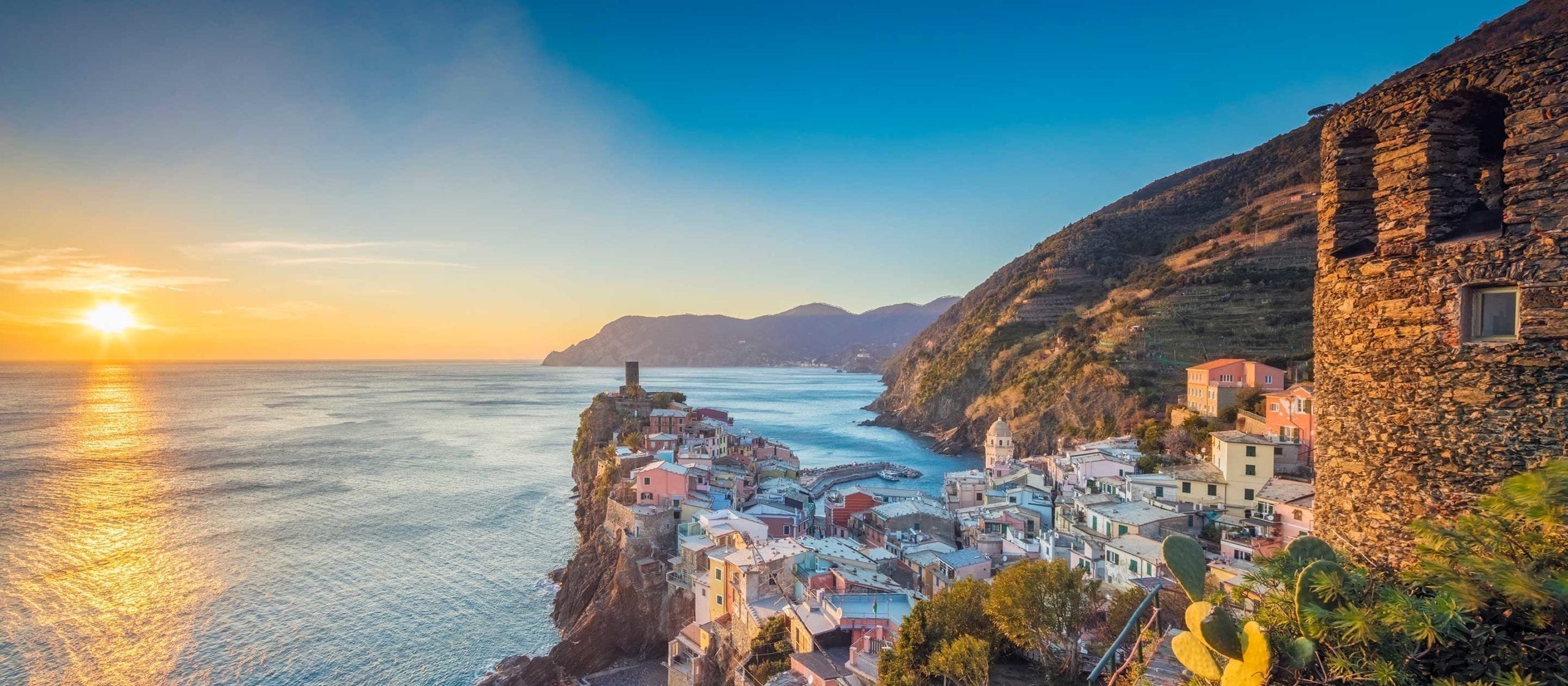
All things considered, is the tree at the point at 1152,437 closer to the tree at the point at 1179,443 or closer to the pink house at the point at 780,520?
the tree at the point at 1179,443

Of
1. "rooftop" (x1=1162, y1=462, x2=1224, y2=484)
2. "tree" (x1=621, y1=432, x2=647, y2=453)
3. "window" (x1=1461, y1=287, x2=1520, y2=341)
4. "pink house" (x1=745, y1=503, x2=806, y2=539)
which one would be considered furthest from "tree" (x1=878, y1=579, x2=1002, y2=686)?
"tree" (x1=621, y1=432, x2=647, y2=453)

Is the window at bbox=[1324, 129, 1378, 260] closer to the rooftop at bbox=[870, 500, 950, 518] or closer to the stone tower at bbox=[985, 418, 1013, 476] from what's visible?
the rooftop at bbox=[870, 500, 950, 518]

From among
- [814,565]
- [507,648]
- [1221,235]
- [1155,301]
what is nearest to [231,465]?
[507,648]

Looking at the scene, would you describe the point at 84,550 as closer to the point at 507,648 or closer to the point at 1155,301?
the point at 507,648

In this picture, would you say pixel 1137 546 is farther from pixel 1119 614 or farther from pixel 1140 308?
pixel 1140 308

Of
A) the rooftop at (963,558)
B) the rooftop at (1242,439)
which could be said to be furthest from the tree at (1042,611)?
the rooftop at (1242,439)

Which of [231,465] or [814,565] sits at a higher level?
[814,565]

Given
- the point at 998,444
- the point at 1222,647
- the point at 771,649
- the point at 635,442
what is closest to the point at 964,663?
the point at 771,649
